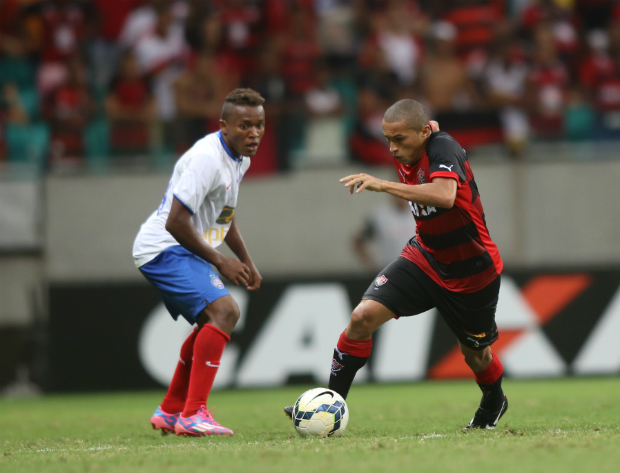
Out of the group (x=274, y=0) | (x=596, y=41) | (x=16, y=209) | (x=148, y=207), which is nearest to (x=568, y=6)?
(x=596, y=41)

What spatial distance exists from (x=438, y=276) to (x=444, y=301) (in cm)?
17

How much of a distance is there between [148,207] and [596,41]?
693cm

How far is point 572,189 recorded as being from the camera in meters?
11.1

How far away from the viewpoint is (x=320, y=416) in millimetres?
5133

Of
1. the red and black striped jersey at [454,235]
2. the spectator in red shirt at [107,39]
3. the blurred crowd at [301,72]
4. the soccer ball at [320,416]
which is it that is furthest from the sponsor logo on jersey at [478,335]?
the spectator in red shirt at [107,39]

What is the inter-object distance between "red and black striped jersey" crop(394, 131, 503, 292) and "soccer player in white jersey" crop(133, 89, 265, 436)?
3.87 ft

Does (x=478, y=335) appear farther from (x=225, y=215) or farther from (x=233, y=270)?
(x=225, y=215)

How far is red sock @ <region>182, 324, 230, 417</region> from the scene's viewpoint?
561cm

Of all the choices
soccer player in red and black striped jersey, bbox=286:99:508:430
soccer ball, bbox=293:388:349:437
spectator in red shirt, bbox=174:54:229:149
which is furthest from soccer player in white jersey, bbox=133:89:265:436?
spectator in red shirt, bbox=174:54:229:149

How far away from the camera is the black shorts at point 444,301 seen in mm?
5359

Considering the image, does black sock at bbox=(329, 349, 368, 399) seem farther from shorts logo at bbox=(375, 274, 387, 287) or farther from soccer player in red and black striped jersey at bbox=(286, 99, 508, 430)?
shorts logo at bbox=(375, 274, 387, 287)

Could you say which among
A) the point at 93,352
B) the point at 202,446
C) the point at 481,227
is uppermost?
the point at 481,227

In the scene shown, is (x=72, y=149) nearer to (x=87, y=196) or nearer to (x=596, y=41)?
(x=87, y=196)

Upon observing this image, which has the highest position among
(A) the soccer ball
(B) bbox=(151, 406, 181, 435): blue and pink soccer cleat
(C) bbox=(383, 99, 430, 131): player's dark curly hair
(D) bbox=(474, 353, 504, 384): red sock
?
(C) bbox=(383, 99, 430, 131): player's dark curly hair
